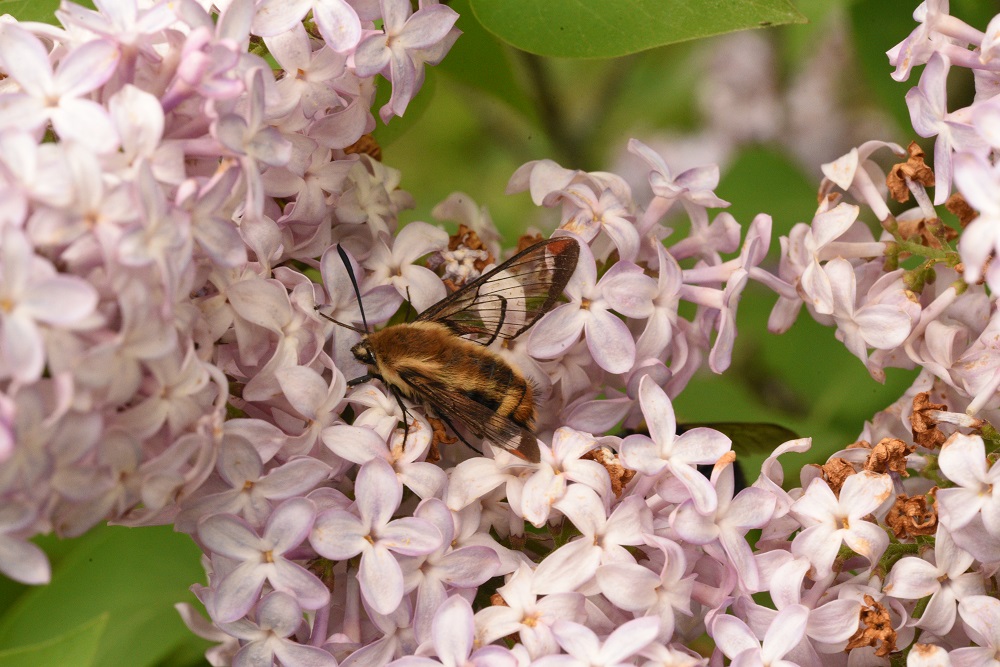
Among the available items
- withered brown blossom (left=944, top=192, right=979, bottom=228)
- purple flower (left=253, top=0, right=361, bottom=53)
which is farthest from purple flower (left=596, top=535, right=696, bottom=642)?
purple flower (left=253, top=0, right=361, bottom=53)

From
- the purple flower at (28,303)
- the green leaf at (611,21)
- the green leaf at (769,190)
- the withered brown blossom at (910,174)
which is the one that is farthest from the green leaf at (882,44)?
the purple flower at (28,303)

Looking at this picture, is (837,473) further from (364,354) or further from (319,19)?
(319,19)

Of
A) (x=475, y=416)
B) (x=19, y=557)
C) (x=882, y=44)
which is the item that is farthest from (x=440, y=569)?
(x=882, y=44)

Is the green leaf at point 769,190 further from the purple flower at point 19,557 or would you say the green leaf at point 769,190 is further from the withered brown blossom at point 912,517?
the purple flower at point 19,557

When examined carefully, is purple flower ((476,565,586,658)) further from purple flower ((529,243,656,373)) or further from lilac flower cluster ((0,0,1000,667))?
purple flower ((529,243,656,373))

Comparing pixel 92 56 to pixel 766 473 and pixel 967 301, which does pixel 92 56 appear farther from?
pixel 967 301

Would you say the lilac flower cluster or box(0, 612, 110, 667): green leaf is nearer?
the lilac flower cluster
